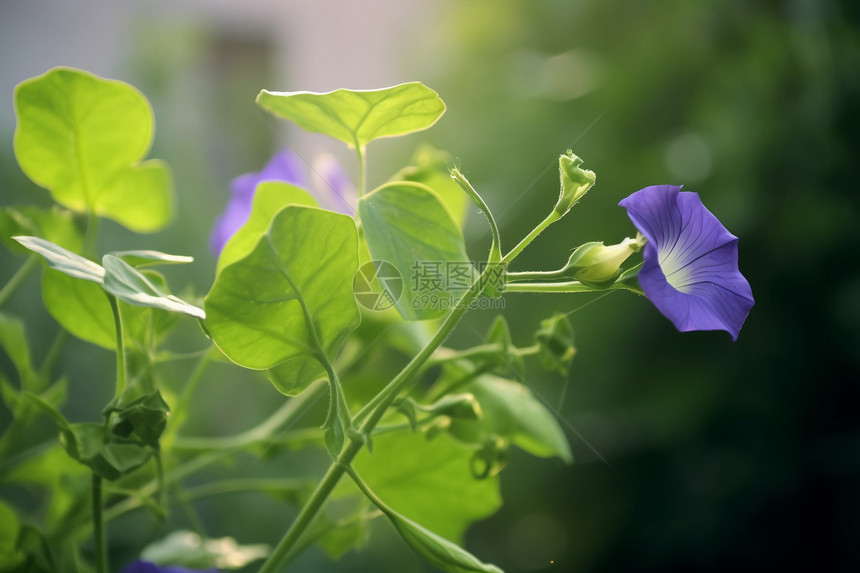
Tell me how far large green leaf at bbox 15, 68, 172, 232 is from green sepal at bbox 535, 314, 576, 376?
8.2 inches

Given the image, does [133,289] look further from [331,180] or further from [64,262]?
[331,180]

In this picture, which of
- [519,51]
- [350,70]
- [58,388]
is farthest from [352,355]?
[350,70]

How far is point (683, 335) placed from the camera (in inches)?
30.5

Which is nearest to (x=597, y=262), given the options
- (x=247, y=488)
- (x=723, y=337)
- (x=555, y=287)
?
(x=555, y=287)

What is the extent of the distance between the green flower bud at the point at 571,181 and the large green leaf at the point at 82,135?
20cm

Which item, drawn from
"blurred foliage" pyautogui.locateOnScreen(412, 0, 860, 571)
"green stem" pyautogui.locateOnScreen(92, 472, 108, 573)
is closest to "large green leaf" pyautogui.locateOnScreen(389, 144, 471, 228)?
"green stem" pyautogui.locateOnScreen(92, 472, 108, 573)

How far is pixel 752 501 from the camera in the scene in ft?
2.44

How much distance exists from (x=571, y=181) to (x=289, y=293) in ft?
0.32

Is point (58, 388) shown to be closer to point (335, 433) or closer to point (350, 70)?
point (335, 433)

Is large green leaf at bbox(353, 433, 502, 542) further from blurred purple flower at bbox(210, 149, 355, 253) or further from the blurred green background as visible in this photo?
the blurred green background

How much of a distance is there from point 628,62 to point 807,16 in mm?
186

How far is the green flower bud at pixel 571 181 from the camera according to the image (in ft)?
0.76

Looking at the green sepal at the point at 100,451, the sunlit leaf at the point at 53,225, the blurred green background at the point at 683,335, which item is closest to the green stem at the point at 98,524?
the green sepal at the point at 100,451

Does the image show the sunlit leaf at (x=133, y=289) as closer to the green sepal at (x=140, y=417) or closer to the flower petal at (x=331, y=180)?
the green sepal at (x=140, y=417)
